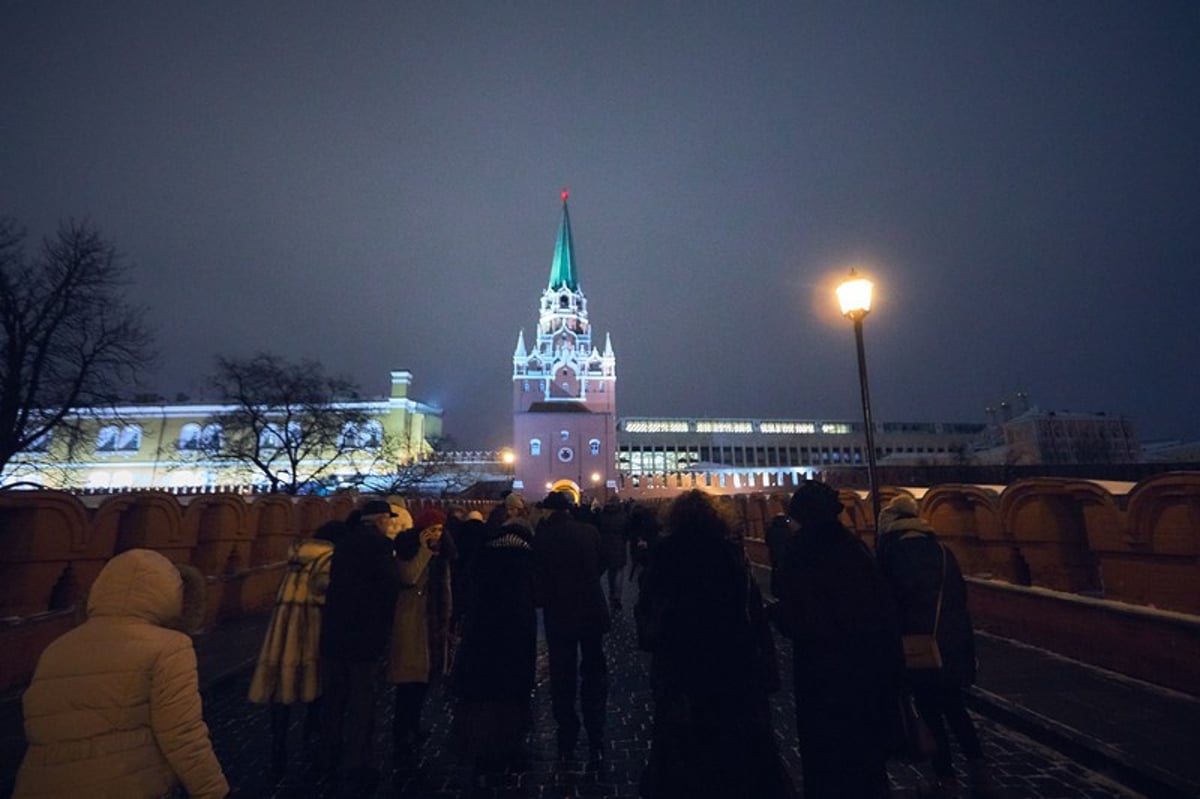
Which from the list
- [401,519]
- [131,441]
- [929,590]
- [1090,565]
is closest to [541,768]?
[401,519]

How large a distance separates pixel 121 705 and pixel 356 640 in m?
2.08

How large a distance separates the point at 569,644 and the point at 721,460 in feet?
236

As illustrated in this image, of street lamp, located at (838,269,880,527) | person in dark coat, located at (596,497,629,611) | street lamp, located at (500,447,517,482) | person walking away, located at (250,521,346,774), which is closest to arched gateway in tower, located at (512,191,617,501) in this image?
street lamp, located at (500,447,517,482)

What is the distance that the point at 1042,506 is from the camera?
6887 millimetres

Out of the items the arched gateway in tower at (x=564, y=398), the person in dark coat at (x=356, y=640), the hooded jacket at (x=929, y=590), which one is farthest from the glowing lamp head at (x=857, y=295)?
the arched gateway in tower at (x=564, y=398)

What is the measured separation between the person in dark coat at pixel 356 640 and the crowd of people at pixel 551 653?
0.05ft

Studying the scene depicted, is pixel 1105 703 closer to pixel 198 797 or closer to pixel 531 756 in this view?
pixel 531 756

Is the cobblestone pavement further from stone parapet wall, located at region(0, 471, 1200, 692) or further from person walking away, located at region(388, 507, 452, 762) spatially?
stone parapet wall, located at region(0, 471, 1200, 692)

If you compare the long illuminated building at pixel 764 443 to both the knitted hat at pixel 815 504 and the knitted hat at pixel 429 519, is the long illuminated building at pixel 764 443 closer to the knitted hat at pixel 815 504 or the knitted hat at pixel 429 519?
the knitted hat at pixel 429 519

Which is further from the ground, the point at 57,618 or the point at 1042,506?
the point at 1042,506

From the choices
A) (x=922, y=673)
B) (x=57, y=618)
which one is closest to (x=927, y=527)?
(x=922, y=673)

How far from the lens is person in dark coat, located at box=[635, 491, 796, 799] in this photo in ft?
8.35

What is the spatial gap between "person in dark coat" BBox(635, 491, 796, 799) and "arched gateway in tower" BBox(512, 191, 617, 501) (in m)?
37.0

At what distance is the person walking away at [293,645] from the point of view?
161 inches
